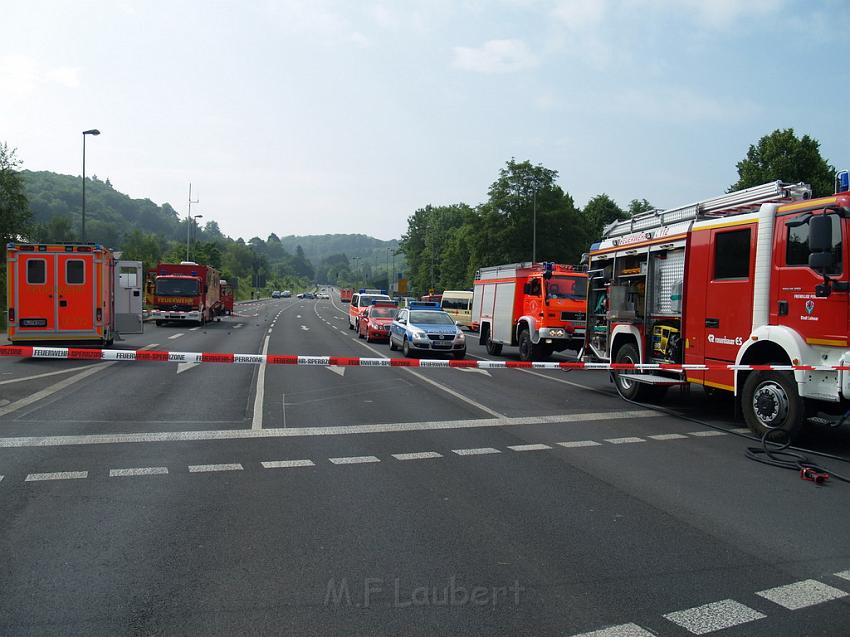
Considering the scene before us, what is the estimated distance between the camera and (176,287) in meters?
34.4

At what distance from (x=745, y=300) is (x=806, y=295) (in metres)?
1.04

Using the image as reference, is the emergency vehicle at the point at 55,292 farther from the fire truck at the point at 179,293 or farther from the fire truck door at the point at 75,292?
the fire truck at the point at 179,293

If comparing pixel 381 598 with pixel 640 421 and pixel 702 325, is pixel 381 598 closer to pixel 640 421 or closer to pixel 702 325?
pixel 640 421

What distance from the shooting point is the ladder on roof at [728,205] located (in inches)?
380

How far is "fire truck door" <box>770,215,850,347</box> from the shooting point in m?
8.09

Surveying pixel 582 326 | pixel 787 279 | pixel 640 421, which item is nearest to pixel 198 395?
pixel 640 421

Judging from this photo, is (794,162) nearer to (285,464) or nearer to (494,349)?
(494,349)

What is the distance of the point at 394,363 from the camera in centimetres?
1227

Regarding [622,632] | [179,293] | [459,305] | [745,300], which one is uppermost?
[745,300]

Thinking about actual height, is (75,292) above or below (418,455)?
above

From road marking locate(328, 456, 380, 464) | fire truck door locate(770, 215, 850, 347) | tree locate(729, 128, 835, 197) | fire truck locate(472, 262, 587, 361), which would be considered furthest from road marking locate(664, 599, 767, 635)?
tree locate(729, 128, 835, 197)

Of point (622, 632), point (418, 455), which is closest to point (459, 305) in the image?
point (418, 455)

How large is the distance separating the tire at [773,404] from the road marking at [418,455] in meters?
4.43

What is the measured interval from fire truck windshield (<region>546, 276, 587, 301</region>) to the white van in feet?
70.9
